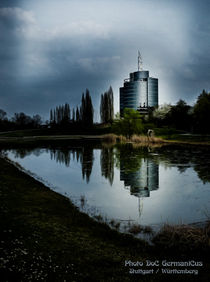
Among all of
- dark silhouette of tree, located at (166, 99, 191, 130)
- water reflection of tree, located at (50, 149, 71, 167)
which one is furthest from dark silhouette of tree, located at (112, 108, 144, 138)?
water reflection of tree, located at (50, 149, 71, 167)

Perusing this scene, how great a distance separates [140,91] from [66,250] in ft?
558

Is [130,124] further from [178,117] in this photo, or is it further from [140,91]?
[140,91]

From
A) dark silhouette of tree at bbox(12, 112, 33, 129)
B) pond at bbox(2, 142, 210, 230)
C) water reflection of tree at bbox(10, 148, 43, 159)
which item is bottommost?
pond at bbox(2, 142, 210, 230)

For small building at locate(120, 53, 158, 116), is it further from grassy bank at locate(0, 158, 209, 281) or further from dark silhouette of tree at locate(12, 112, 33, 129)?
grassy bank at locate(0, 158, 209, 281)

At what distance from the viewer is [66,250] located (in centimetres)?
591

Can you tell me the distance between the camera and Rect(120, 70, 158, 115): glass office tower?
170125 millimetres

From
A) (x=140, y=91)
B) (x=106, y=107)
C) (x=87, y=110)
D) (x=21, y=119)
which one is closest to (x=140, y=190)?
(x=87, y=110)

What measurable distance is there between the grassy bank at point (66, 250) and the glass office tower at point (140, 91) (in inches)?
6450

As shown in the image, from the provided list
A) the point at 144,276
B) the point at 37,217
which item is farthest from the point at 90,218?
the point at 144,276

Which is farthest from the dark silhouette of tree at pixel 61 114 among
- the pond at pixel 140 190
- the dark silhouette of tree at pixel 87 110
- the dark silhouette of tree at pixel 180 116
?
the pond at pixel 140 190

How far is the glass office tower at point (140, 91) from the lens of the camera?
558 ft

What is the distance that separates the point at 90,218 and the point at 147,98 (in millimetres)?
168221

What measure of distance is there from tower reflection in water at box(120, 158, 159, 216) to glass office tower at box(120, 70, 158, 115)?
153 m

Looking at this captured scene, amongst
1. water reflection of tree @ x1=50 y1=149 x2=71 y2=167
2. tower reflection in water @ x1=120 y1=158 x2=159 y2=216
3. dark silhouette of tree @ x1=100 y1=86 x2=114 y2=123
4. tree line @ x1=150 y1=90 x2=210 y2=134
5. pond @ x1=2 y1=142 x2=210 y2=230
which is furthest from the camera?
dark silhouette of tree @ x1=100 y1=86 x2=114 y2=123
